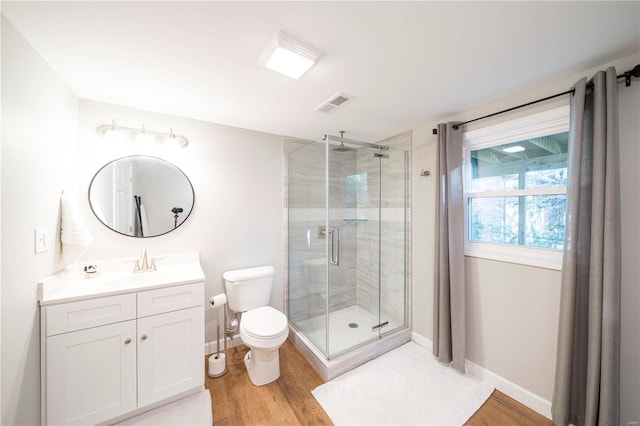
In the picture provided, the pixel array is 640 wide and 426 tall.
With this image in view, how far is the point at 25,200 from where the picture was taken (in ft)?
3.90

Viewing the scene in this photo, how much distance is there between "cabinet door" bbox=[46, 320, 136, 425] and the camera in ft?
4.43

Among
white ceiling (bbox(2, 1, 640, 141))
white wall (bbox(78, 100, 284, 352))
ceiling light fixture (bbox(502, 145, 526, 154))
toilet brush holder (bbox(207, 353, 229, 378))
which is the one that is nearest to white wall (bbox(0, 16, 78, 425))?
white ceiling (bbox(2, 1, 640, 141))

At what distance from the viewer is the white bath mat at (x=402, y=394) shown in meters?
1.60

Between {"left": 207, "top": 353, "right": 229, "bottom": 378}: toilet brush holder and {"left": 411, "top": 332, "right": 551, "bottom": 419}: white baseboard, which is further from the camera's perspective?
{"left": 207, "top": 353, "right": 229, "bottom": 378}: toilet brush holder

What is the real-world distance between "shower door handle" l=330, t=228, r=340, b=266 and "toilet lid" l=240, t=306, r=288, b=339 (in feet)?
2.51

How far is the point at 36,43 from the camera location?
118 cm

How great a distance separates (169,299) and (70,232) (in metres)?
0.77

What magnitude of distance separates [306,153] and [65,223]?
1983 mm

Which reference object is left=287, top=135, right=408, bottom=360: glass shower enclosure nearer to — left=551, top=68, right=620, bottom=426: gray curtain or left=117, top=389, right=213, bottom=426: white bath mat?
left=117, top=389, right=213, bottom=426: white bath mat

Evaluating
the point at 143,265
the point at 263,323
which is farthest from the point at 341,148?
the point at 143,265

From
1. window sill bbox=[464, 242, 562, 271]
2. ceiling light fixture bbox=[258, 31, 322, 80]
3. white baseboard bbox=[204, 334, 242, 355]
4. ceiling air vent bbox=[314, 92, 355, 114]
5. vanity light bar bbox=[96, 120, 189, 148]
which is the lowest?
white baseboard bbox=[204, 334, 242, 355]

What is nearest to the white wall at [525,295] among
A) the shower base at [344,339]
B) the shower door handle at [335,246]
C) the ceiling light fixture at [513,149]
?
the ceiling light fixture at [513,149]

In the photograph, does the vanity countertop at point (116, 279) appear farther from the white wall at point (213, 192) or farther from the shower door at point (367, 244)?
the shower door at point (367, 244)

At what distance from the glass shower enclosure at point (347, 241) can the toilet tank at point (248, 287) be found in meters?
0.42
